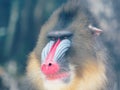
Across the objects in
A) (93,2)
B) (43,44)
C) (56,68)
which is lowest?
(56,68)

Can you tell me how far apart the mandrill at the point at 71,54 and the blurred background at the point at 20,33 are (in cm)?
26

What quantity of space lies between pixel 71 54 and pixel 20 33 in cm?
73

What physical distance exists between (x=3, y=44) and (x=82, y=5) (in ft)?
2.34

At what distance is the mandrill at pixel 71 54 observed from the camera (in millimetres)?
2906

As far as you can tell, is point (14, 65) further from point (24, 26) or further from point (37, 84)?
point (37, 84)

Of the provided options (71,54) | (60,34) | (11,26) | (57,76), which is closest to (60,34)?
(60,34)

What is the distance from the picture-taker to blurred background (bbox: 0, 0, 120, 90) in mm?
3486

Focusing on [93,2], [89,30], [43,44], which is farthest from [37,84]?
[93,2]

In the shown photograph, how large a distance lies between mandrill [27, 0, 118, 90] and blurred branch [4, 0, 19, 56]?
1.41ft

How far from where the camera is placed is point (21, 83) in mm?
3617

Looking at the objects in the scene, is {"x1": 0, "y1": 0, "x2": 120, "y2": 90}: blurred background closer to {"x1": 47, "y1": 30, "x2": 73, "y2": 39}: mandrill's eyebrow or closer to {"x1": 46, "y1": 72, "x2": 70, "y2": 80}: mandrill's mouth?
{"x1": 47, "y1": 30, "x2": 73, "y2": 39}: mandrill's eyebrow

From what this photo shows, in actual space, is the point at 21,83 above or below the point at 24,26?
below

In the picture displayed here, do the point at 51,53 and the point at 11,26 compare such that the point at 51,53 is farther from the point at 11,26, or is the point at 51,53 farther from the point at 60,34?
the point at 11,26

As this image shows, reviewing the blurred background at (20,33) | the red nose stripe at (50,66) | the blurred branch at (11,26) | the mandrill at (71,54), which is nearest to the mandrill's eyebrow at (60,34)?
the mandrill at (71,54)
